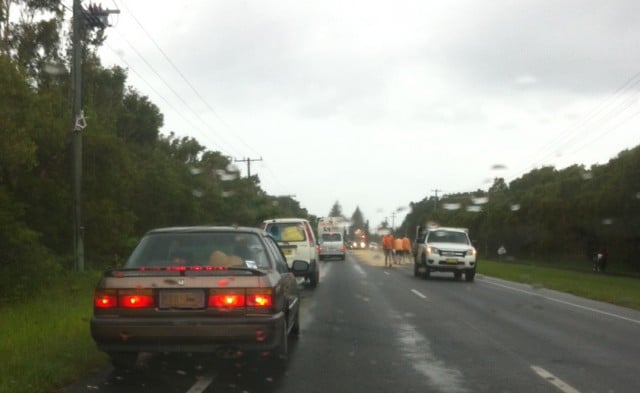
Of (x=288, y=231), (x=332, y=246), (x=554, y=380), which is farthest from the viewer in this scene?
(x=332, y=246)

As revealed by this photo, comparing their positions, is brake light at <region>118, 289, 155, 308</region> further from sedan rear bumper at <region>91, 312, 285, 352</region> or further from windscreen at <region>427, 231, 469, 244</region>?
windscreen at <region>427, 231, 469, 244</region>

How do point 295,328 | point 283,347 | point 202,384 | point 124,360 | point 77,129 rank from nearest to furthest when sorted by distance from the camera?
point 202,384, point 124,360, point 283,347, point 295,328, point 77,129

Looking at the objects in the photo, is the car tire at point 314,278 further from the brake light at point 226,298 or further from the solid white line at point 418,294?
the brake light at point 226,298

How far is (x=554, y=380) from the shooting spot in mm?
8039

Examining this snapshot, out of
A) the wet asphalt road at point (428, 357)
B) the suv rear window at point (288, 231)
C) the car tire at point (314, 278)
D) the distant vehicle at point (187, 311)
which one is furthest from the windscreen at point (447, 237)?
the distant vehicle at point (187, 311)

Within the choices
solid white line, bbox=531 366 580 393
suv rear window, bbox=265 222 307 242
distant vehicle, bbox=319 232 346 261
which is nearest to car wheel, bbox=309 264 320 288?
suv rear window, bbox=265 222 307 242

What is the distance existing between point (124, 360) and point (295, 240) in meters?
12.8

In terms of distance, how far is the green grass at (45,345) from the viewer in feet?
24.3

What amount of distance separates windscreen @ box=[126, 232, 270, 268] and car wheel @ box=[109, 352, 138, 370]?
0.95 m

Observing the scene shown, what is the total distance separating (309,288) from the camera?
21.2 meters

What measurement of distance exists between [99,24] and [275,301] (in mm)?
16298

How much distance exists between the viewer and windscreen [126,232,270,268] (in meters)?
8.41

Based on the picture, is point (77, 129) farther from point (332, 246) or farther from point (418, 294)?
point (332, 246)

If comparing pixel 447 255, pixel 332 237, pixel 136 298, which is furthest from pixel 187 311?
pixel 332 237
